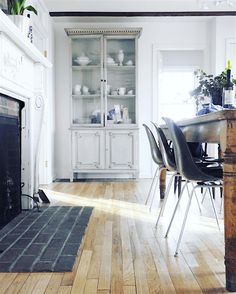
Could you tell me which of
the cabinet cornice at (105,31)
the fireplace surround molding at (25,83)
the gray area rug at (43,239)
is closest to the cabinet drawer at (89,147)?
the cabinet cornice at (105,31)

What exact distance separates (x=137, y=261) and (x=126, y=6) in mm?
4522

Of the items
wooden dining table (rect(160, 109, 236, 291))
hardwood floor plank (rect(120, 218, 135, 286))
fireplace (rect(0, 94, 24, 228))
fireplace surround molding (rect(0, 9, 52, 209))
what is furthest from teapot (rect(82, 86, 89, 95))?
wooden dining table (rect(160, 109, 236, 291))

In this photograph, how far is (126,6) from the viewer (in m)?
5.59

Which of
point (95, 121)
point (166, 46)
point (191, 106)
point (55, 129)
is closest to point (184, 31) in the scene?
point (166, 46)

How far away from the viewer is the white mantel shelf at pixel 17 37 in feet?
7.76

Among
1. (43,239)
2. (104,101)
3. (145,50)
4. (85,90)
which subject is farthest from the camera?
(145,50)

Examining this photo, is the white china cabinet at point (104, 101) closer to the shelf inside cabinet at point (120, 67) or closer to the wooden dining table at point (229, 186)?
the shelf inside cabinet at point (120, 67)

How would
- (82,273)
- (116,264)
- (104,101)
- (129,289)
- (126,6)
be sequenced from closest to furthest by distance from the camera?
(129,289) → (82,273) → (116,264) → (126,6) → (104,101)

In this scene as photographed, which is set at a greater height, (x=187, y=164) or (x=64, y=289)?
(x=187, y=164)

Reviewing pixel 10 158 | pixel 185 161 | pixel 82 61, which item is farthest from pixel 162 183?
pixel 82 61

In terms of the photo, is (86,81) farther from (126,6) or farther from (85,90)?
(126,6)

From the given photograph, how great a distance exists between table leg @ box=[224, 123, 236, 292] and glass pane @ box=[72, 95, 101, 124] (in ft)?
14.5

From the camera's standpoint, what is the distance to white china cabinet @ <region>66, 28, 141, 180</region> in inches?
226

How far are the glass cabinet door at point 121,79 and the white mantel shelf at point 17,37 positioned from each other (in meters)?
2.34
